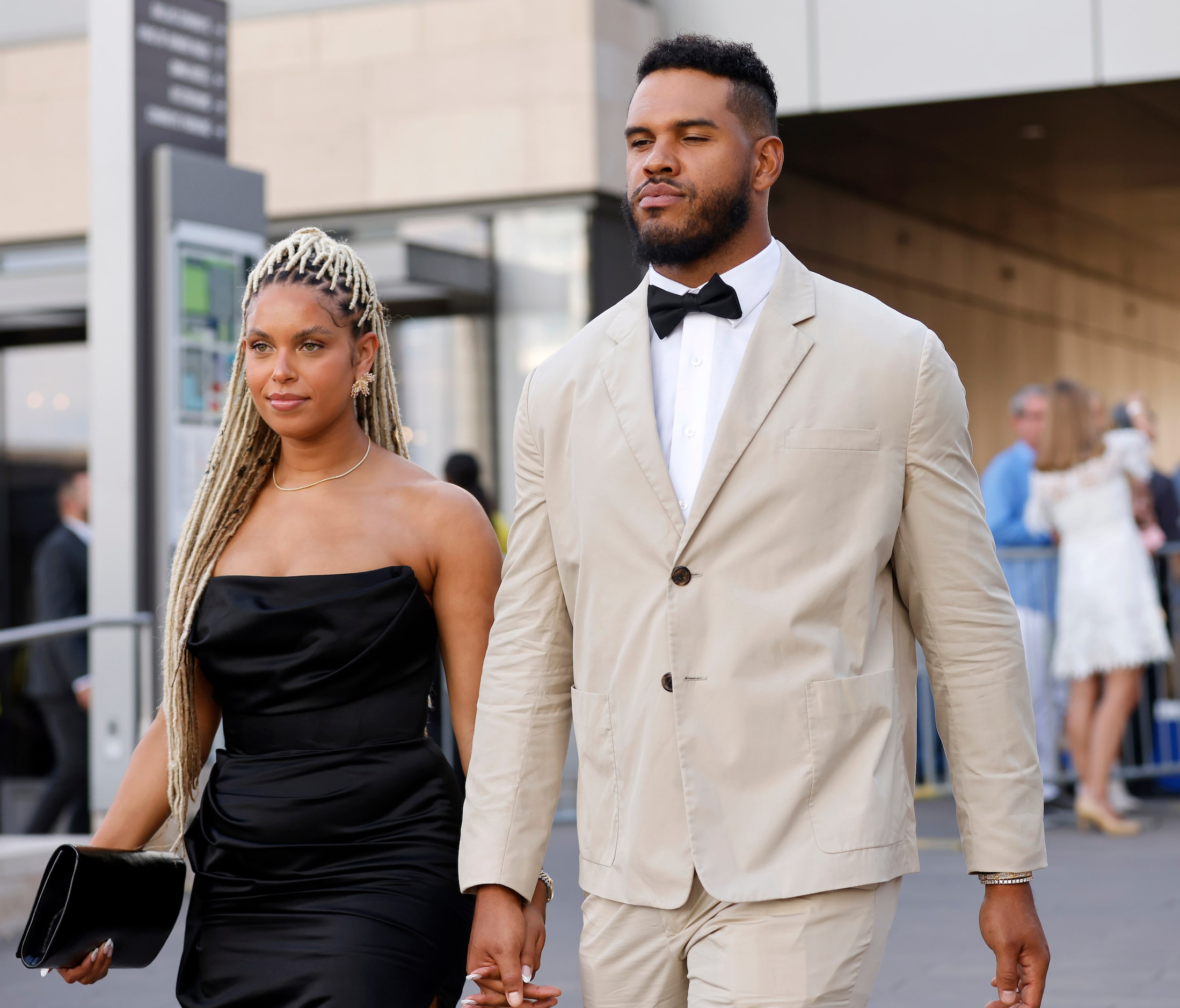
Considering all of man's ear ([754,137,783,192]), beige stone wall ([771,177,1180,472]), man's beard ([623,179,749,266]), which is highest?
beige stone wall ([771,177,1180,472])

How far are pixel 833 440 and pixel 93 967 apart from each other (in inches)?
67.6

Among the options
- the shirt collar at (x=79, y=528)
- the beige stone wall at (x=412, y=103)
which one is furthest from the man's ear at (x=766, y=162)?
the beige stone wall at (x=412, y=103)

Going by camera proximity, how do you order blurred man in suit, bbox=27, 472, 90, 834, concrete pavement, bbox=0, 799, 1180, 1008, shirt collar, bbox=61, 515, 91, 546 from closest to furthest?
concrete pavement, bbox=0, 799, 1180, 1008 < blurred man in suit, bbox=27, 472, 90, 834 < shirt collar, bbox=61, 515, 91, 546

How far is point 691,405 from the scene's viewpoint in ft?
9.07

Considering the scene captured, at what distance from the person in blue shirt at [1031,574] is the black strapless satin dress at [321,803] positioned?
650 centimetres

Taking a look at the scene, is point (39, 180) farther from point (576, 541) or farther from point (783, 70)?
point (576, 541)

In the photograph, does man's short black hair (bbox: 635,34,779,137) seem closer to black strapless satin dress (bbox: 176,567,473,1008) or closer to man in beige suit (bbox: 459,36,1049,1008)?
man in beige suit (bbox: 459,36,1049,1008)

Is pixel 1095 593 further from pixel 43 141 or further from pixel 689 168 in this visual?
pixel 43 141

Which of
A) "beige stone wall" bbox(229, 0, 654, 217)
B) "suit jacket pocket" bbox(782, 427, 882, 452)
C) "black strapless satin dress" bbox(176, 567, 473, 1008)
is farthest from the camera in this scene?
"beige stone wall" bbox(229, 0, 654, 217)

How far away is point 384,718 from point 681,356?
0.89m

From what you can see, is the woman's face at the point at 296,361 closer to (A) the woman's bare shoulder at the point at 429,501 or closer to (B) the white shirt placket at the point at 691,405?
(A) the woman's bare shoulder at the point at 429,501

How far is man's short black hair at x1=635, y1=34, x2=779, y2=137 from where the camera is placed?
9.15 feet

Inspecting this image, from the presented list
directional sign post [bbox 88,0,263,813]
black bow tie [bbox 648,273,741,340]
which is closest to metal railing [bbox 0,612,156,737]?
directional sign post [bbox 88,0,263,813]

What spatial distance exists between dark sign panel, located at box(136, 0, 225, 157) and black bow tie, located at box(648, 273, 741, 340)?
5.23m
